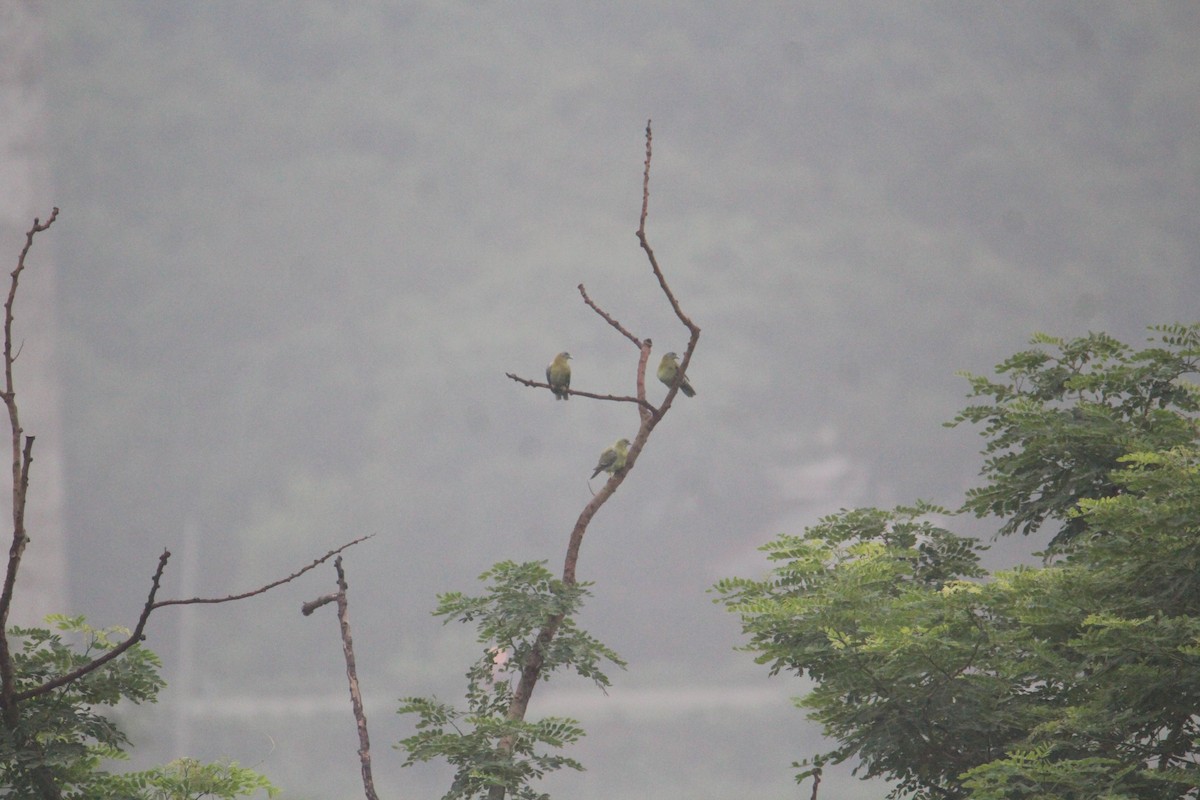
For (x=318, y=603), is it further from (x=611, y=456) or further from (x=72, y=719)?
(x=611, y=456)

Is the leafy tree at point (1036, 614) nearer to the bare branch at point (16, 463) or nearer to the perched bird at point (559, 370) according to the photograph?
the perched bird at point (559, 370)

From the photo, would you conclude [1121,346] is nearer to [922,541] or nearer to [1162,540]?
[922,541]

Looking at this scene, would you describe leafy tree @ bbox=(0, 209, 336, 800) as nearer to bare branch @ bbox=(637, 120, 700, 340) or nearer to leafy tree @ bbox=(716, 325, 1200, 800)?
bare branch @ bbox=(637, 120, 700, 340)

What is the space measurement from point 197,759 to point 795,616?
156 inches

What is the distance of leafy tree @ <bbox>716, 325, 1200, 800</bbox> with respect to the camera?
5.56m

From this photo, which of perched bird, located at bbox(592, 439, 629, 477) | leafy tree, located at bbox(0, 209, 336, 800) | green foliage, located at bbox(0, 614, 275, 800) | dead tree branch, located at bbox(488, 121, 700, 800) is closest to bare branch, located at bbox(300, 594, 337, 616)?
leafy tree, located at bbox(0, 209, 336, 800)

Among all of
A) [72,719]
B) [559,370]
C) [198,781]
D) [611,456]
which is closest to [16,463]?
[72,719]

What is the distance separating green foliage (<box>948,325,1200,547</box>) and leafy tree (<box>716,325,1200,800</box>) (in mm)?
17

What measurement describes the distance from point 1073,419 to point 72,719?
7.04m

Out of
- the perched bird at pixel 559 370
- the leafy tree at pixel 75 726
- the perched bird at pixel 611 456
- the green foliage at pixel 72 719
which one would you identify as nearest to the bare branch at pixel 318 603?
the leafy tree at pixel 75 726

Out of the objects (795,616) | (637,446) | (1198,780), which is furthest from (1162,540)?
(637,446)

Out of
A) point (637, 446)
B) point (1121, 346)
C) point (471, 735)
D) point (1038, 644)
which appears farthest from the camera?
point (1121, 346)

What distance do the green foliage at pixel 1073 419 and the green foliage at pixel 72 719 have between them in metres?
5.96

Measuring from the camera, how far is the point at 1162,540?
5410 mm
